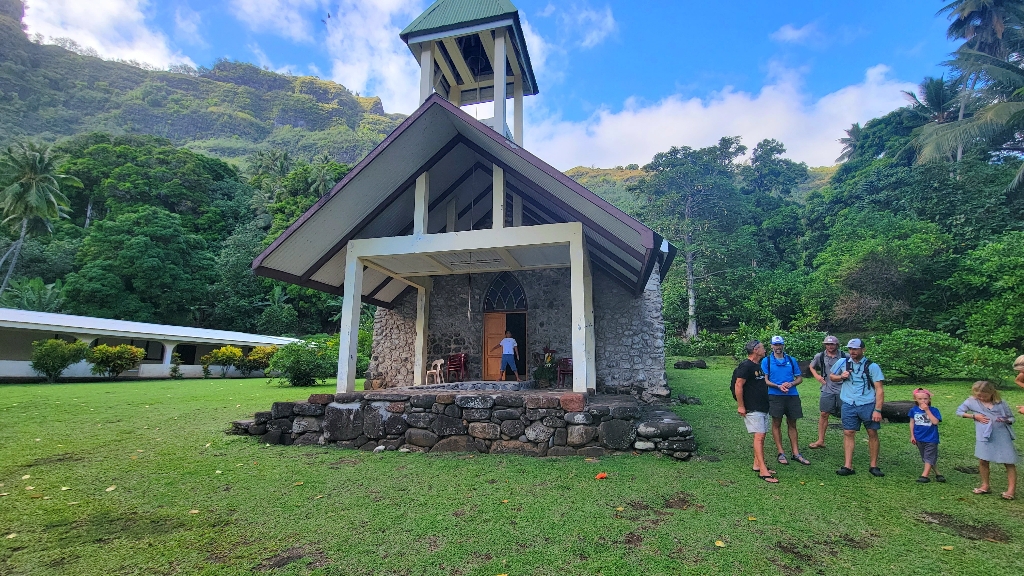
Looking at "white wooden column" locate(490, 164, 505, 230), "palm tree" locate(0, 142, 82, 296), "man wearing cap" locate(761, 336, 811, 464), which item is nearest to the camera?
"man wearing cap" locate(761, 336, 811, 464)

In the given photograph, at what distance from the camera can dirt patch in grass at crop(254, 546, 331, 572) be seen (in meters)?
2.80

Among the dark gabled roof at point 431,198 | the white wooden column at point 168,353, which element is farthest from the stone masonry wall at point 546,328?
the white wooden column at point 168,353

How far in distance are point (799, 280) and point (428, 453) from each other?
2732 cm

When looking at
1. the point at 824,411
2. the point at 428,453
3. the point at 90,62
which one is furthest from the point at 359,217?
the point at 90,62

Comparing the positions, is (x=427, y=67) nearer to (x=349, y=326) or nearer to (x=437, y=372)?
(x=349, y=326)

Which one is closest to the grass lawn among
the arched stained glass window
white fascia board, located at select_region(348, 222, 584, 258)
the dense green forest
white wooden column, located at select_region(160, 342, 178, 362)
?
white fascia board, located at select_region(348, 222, 584, 258)

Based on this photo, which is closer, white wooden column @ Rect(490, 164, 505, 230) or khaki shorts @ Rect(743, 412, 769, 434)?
khaki shorts @ Rect(743, 412, 769, 434)

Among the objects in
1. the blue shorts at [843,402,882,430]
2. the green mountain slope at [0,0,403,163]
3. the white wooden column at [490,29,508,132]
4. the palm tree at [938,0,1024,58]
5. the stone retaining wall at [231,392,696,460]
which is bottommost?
the stone retaining wall at [231,392,696,460]

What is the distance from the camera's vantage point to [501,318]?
11.4m

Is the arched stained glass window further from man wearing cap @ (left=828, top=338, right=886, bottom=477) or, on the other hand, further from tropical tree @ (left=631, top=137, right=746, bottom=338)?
tropical tree @ (left=631, top=137, right=746, bottom=338)

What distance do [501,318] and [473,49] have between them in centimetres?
629

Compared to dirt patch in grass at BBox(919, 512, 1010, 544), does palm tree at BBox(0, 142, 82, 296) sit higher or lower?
higher

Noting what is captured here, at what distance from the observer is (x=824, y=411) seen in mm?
5750

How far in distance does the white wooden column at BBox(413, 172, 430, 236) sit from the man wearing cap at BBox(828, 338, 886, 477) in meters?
5.84
